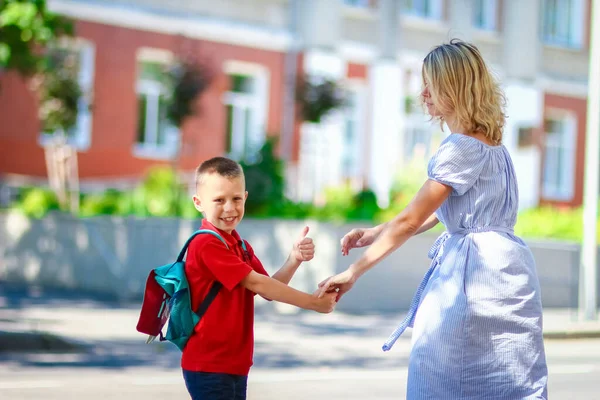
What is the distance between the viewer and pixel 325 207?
1817 centimetres

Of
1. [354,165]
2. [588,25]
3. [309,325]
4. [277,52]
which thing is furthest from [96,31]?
[588,25]

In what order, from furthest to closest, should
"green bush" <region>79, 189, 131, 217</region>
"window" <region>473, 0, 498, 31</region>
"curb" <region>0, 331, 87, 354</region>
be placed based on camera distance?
"window" <region>473, 0, 498, 31</region>
"green bush" <region>79, 189, 131, 217</region>
"curb" <region>0, 331, 87, 354</region>

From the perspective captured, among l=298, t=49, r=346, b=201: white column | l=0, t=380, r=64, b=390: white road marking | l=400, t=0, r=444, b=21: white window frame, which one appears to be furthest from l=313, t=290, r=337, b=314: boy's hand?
l=400, t=0, r=444, b=21: white window frame

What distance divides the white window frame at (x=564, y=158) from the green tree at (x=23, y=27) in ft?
65.7

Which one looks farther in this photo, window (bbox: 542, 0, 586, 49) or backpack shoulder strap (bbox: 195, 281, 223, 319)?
window (bbox: 542, 0, 586, 49)

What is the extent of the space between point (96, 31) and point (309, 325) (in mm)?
10585

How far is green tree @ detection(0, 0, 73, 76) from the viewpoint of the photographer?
13219mm

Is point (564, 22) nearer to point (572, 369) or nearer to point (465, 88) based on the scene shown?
point (572, 369)

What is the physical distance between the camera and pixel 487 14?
30844 millimetres

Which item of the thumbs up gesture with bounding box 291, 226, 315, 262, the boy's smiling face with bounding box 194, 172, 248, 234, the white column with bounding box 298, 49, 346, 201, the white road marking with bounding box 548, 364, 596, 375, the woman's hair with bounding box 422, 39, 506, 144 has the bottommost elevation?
the white road marking with bounding box 548, 364, 596, 375

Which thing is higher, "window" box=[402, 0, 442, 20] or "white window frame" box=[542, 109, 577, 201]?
"window" box=[402, 0, 442, 20]

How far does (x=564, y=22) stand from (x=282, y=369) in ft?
79.2

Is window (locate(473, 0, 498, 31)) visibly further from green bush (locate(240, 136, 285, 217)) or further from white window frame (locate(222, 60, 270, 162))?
green bush (locate(240, 136, 285, 217))

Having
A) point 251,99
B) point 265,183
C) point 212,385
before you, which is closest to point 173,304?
point 212,385
